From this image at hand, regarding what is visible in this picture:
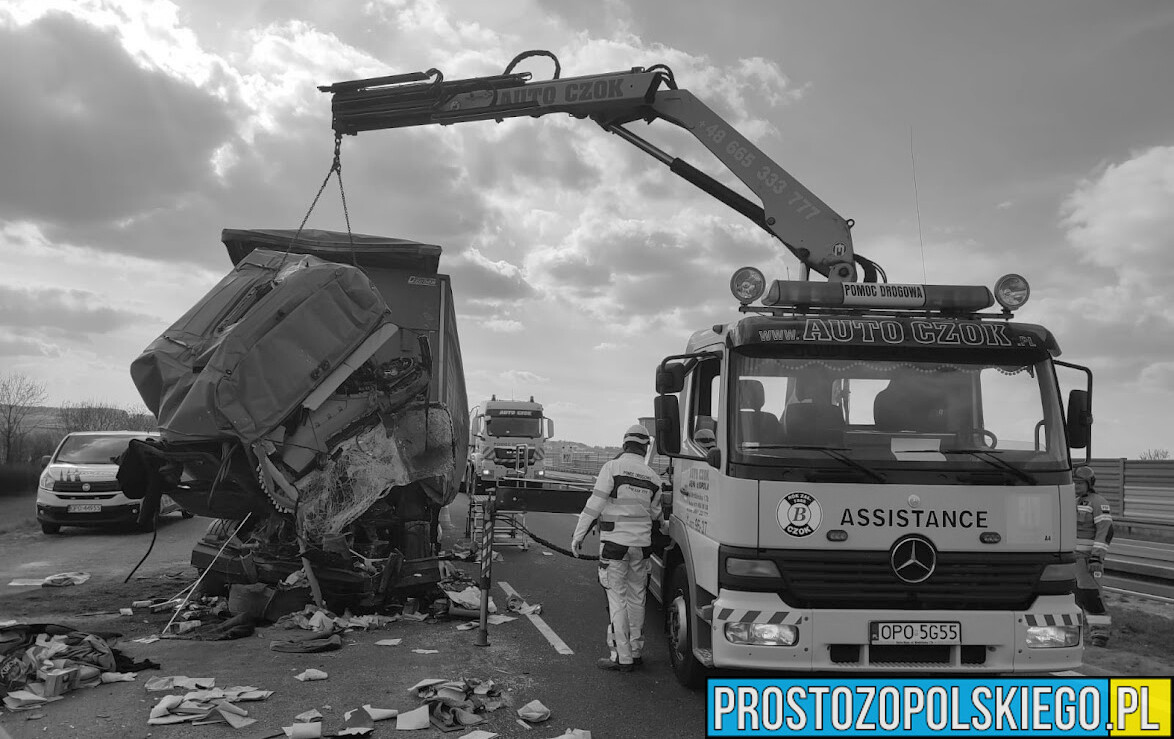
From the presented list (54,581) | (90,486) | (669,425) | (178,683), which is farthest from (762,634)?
(90,486)

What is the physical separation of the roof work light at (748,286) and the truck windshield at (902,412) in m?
0.61

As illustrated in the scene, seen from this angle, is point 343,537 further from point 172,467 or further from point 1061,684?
point 1061,684

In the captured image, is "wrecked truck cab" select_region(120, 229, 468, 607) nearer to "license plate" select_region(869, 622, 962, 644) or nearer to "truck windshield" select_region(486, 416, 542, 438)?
"license plate" select_region(869, 622, 962, 644)

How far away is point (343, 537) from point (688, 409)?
3466 millimetres

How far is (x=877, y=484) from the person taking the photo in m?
4.86

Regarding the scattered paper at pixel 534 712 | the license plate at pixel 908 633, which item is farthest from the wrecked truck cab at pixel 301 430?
the license plate at pixel 908 633

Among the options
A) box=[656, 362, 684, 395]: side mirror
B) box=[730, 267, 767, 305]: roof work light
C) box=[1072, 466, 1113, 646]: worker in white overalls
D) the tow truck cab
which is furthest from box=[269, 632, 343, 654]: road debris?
box=[1072, 466, 1113, 646]: worker in white overalls

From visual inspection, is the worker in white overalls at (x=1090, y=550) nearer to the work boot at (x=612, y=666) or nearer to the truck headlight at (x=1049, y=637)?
the truck headlight at (x=1049, y=637)

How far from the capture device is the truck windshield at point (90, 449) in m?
15.3

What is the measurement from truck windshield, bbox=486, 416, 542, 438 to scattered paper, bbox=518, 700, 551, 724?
15340 millimetres

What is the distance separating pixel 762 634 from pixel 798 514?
0.71 meters

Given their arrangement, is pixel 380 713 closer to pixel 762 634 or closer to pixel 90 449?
pixel 762 634

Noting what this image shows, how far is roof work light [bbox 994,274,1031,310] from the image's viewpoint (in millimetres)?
5691

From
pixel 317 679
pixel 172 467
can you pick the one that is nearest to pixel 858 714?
pixel 317 679
